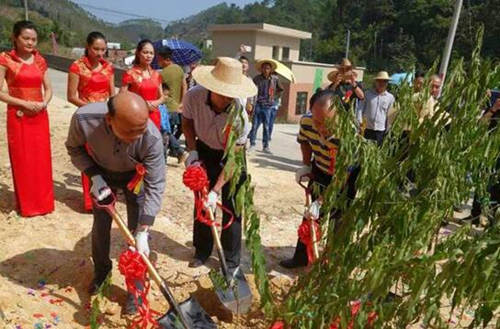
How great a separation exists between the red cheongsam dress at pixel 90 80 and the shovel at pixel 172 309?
155 centimetres

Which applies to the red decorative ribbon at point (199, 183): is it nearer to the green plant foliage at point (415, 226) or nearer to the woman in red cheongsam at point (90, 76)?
the green plant foliage at point (415, 226)

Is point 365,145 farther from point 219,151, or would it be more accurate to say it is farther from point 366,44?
point 366,44

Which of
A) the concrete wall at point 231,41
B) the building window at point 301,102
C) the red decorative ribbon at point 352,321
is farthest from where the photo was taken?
the concrete wall at point 231,41

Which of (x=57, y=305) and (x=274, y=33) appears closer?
(x=57, y=305)

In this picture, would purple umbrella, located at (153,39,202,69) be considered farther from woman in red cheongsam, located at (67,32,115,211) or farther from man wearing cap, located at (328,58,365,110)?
woman in red cheongsam, located at (67,32,115,211)

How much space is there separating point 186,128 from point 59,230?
4.86 ft

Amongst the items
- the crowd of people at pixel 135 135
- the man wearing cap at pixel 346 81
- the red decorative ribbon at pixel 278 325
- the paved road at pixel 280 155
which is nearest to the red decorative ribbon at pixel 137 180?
the crowd of people at pixel 135 135

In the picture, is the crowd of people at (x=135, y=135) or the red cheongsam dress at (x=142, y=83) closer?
the crowd of people at (x=135, y=135)

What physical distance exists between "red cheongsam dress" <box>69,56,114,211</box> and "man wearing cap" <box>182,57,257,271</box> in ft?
4.05

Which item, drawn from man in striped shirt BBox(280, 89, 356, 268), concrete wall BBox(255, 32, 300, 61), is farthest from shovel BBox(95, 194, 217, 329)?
concrete wall BBox(255, 32, 300, 61)

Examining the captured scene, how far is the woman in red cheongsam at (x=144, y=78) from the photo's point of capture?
4.11 m

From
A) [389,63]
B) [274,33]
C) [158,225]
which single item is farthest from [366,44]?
[158,225]

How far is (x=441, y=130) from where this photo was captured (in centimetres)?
139

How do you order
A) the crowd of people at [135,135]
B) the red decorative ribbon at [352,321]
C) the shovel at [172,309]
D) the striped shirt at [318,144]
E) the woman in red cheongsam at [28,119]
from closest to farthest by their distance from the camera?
the red decorative ribbon at [352,321] < the shovel at [172,309] < the crowd of people at [135,135] < the striped shirt at [318,144] < the woman in red cheongsam at [28,119]
